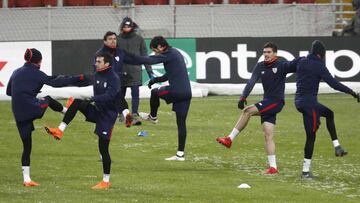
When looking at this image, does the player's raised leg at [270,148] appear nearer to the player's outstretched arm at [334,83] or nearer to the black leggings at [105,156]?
the player's outstretched arm at [334,83]

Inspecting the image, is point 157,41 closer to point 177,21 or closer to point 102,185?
point 102,185

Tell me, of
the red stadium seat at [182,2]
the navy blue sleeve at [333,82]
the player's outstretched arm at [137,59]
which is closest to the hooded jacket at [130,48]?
the player's outstretched arm at [137,59]

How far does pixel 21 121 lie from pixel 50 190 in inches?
46.8

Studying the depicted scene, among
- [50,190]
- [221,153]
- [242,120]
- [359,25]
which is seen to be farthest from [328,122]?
[359,25]

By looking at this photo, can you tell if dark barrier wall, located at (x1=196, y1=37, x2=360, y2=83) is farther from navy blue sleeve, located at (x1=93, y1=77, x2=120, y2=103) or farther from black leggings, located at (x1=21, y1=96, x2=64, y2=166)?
navy blue sleeve, located at (x1=93, y1=77, x2=120, y2=103)

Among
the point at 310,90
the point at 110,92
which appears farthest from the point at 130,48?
the point at 110,92

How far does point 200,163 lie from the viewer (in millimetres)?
17859

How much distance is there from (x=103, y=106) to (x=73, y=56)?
47.2 feet

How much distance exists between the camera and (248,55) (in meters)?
29.8

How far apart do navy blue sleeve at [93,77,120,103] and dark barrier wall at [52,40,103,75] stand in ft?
46.1

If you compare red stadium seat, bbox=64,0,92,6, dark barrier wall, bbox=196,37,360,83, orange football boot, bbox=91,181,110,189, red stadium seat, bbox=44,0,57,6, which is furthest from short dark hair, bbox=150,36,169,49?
red stadium seat, bbox=64,0,92,6

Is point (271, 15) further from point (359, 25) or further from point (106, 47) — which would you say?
point (106, 47)

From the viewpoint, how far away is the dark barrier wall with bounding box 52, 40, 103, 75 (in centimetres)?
2889

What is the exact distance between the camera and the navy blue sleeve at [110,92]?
48.4ft
